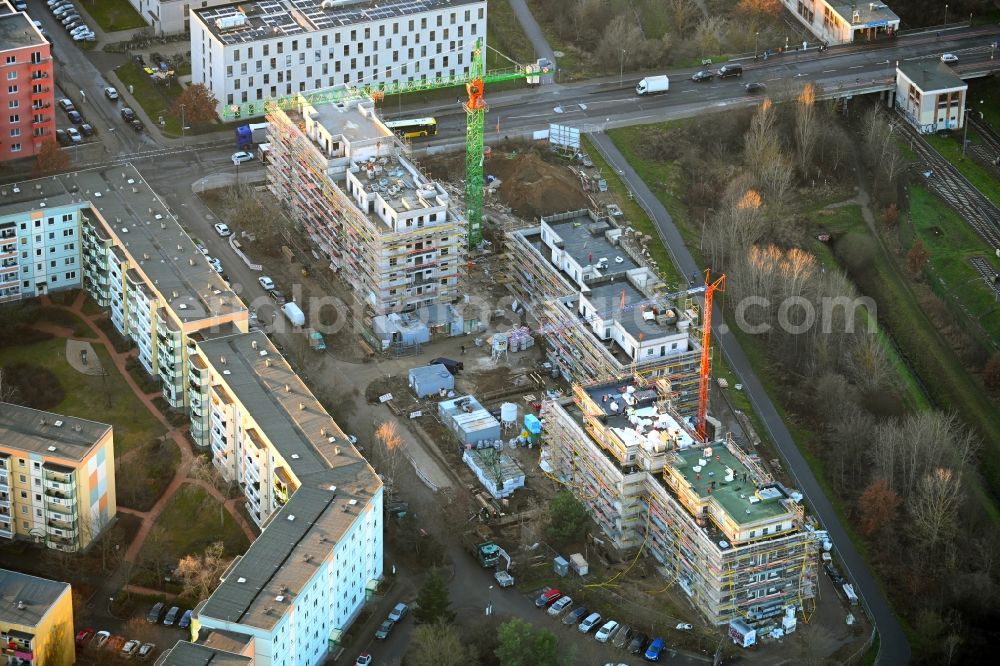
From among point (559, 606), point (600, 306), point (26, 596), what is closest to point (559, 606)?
point (559, 606)

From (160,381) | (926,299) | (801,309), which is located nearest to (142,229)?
(160,381)

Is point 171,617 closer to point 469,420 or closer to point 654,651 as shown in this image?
point 469,420

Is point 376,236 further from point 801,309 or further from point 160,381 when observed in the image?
point 801,309

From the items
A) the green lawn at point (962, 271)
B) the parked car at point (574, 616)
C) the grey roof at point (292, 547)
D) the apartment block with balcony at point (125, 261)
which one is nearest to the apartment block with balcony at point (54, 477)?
the apartment block with balcony at point (125, 261)

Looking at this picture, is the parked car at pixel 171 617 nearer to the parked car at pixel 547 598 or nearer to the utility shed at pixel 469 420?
the parked car at pixel 547 598

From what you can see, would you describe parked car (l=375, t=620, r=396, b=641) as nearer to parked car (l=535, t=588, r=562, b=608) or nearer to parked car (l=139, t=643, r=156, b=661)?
parked car (l=535, t=588, r=562, b=608)

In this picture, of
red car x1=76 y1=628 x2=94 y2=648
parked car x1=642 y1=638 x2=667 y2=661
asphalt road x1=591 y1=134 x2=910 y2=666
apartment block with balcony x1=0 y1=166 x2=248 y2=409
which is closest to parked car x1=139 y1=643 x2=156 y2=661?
red car x1=76 y1=628 x2=94 y2=648
